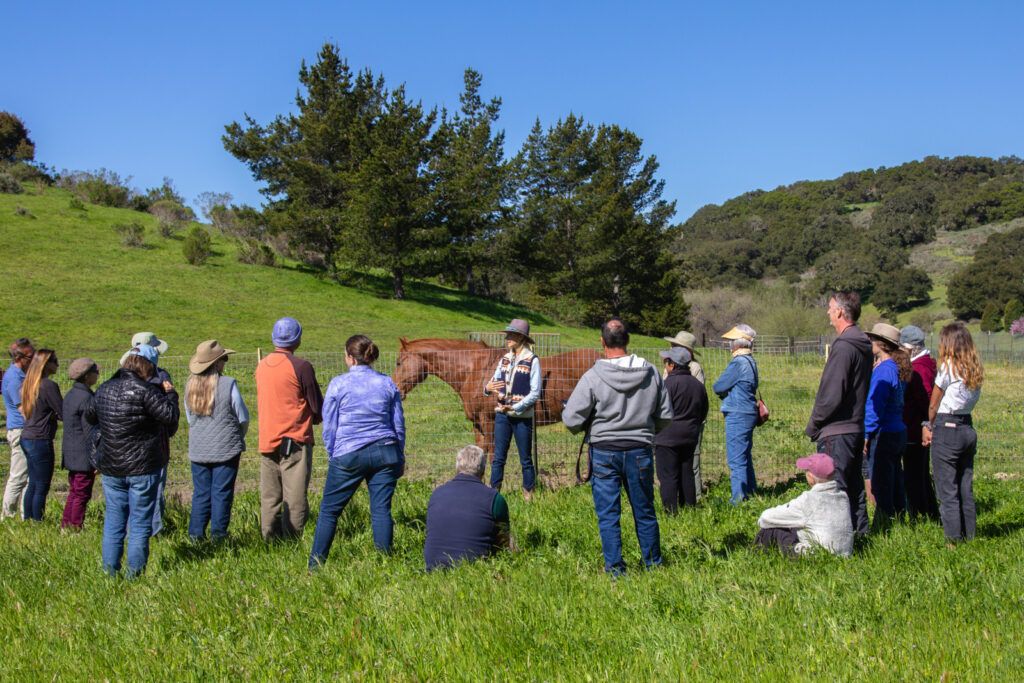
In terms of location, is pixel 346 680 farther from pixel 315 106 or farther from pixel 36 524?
pixel 315 106

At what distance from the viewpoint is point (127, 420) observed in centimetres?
469

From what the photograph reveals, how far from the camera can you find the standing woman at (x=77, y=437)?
594 centimetres

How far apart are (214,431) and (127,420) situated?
0.81 meters

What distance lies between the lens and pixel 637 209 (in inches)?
1895

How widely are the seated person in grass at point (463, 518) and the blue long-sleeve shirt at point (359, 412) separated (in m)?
0.63

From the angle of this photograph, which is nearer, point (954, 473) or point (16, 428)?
point (954, 473)

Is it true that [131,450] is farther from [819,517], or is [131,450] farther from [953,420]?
[953,420]

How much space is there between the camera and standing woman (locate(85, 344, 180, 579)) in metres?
4.69

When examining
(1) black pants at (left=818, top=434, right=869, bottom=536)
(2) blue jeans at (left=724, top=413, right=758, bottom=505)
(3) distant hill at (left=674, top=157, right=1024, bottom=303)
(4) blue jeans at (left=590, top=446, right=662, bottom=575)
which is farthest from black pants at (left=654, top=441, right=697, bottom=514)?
(3) distant hill at (left=674, top=157, right=1024, bottom=303)

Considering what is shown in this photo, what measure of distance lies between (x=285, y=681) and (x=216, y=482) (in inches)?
104

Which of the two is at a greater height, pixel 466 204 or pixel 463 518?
pixel 466 204

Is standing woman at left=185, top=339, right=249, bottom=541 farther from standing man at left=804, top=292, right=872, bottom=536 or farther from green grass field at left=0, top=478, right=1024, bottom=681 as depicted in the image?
standing man at left=804, top=292, right=872, bottom=536

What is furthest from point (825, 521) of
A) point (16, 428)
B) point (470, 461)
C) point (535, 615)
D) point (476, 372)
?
point (16, 428)

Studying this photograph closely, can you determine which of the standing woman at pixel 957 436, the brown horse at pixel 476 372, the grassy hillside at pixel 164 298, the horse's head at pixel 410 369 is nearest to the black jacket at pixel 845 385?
the standing woman at pixel 957 436
